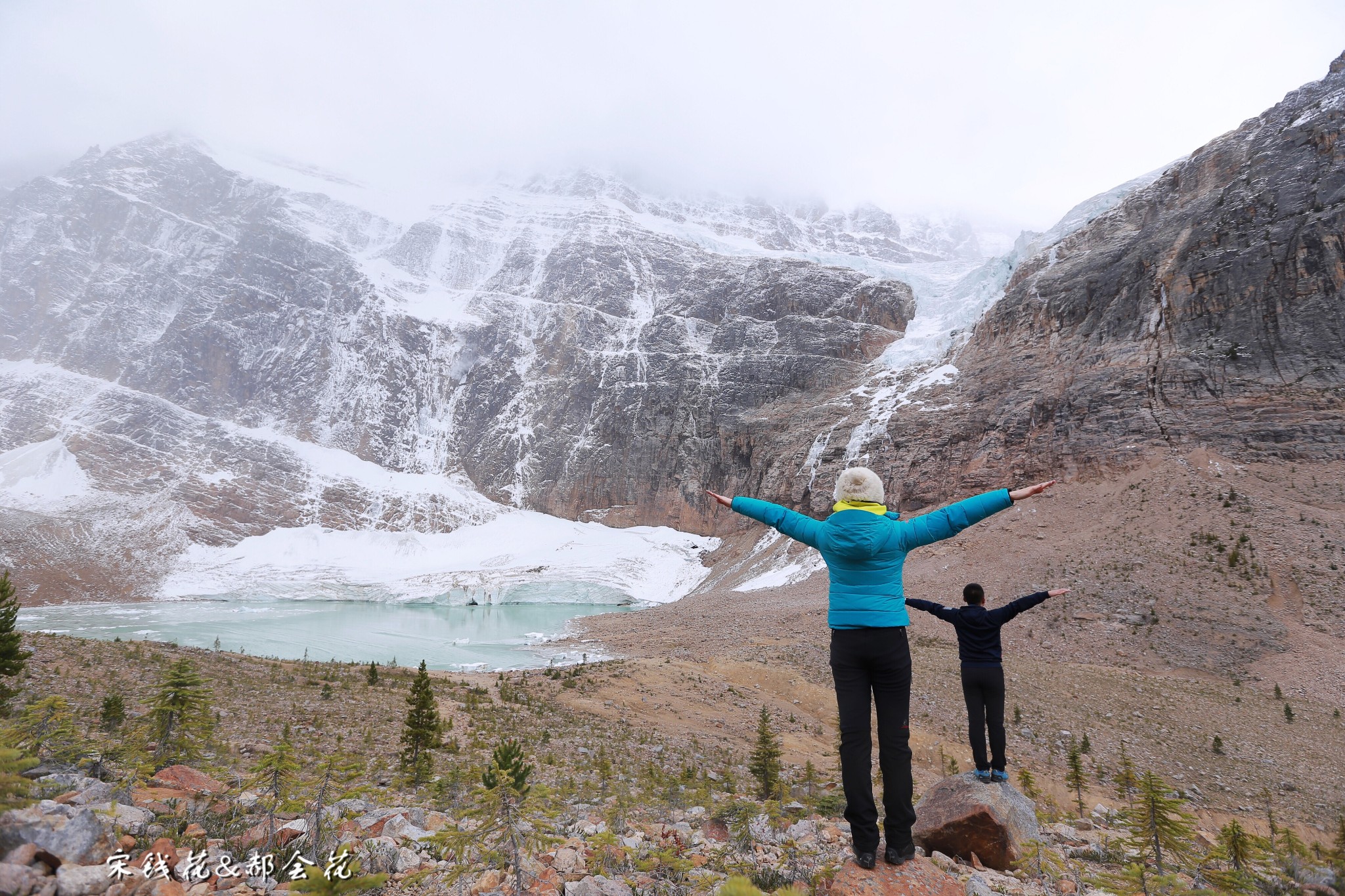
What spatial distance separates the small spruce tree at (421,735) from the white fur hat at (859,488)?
703cm

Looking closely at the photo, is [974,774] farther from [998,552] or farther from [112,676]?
[998,552]

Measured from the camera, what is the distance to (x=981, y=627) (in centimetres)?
558

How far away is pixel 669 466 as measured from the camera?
229ft

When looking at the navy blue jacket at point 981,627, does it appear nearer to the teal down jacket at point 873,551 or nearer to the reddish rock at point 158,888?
the teal down jacket at point 873,551

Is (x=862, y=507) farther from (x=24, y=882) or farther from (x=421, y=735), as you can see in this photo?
(x=421, y=735)

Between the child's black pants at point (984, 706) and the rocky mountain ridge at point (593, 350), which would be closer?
the child's black pants at point (984, 706)

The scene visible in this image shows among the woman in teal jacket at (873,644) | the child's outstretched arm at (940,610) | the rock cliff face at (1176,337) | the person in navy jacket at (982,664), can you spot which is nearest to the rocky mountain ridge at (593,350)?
the rock cliff face at (1176,337)

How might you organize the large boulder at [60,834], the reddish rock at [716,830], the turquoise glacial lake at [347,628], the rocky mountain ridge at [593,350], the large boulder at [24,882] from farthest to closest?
the rocky mountain ridge at [593,350], the turquoise glacial lake at [347,628], the reddish rock at [716,830], the large boulder at [60,834], the large boulder at [24,882]

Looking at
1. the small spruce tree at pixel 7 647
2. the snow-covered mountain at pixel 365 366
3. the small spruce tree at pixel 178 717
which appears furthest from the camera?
the snow-covered mountain at pixel 365 366

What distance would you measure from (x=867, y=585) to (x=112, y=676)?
1483 centimetres

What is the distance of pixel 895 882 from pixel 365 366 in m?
99.2

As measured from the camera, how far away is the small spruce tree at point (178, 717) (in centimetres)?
663

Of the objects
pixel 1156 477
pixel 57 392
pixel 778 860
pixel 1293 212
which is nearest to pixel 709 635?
pixel 1156 477

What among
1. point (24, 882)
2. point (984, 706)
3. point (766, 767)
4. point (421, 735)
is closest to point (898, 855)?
point (984, 706)
